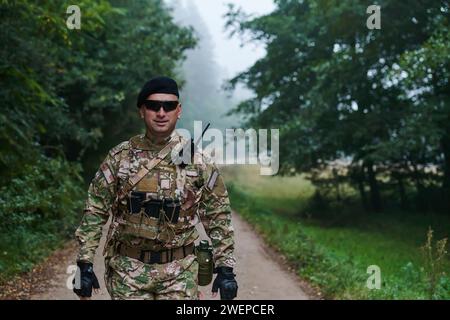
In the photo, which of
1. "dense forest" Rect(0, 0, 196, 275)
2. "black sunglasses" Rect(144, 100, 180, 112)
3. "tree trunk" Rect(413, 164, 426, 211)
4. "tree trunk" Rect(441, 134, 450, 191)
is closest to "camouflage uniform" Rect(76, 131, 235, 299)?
"black sunglasses" Rect(144, 100, 180, 112)

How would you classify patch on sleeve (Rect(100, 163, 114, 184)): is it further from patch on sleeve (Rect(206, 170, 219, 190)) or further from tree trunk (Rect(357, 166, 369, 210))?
tree trunk (Rect(357, 166, 369, 210))

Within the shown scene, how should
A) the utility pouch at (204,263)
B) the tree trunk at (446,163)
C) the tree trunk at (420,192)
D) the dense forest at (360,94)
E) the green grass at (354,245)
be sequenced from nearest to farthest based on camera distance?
the utility pouch at (204,263)
the green grass at (354,245)
the dense forest at (360,94)
the tree trunk at (446,163)
the tree trunk at (420,192)

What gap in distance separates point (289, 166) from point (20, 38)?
12103mm

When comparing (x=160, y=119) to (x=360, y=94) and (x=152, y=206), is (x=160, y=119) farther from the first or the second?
(x=360, y=94)

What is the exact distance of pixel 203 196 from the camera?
3.90 m

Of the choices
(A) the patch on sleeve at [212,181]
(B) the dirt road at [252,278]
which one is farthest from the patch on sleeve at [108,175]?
(B) the dirt road at [252,278]

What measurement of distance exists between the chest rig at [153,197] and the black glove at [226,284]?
39 centimetres

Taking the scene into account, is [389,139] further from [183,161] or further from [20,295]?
[183,161]

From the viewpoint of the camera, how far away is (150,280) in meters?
3.63

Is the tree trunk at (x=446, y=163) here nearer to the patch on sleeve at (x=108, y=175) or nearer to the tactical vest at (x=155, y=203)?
the tactical vest at (x=155, y=203)

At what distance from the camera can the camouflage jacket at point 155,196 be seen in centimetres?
365

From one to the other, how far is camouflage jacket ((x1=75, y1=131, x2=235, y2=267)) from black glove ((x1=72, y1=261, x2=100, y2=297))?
0.16ft

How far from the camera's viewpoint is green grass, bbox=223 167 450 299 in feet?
27.8

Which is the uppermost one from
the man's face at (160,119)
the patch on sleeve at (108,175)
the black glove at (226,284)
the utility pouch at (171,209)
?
the man's face at (160,119)
